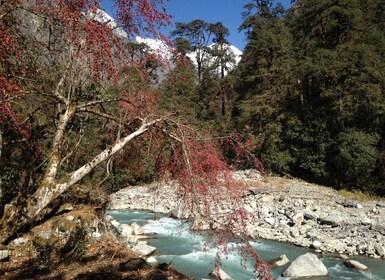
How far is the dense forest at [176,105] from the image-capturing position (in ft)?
13.8

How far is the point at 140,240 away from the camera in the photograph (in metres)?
12.6

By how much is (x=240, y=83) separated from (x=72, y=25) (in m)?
27.4

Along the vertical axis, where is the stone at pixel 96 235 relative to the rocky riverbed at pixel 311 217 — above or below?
above

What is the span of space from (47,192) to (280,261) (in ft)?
26.4

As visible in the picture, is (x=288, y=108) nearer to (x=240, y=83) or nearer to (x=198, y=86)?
(x=240, y=83)

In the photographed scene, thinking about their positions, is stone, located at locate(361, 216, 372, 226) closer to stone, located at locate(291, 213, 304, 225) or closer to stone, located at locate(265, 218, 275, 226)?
stone, located at locate(291, 213, 304, 225)

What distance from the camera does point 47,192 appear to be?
4289 millimetres

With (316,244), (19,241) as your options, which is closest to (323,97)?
(316,244)

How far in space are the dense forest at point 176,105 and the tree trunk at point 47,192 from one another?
0.02 m

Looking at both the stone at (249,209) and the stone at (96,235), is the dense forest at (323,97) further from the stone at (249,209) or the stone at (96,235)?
the stone at (96,235)

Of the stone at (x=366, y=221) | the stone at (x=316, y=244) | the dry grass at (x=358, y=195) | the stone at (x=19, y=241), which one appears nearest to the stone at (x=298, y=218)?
the stone at (x=316, y=244)

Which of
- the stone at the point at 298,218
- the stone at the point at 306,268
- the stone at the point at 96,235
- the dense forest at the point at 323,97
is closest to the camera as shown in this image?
the stone at the point at 96,235

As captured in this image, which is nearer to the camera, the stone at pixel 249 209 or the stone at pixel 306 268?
the stone at pixel 306 268

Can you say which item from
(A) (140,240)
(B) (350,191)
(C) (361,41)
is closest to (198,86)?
(C) (361,41)
